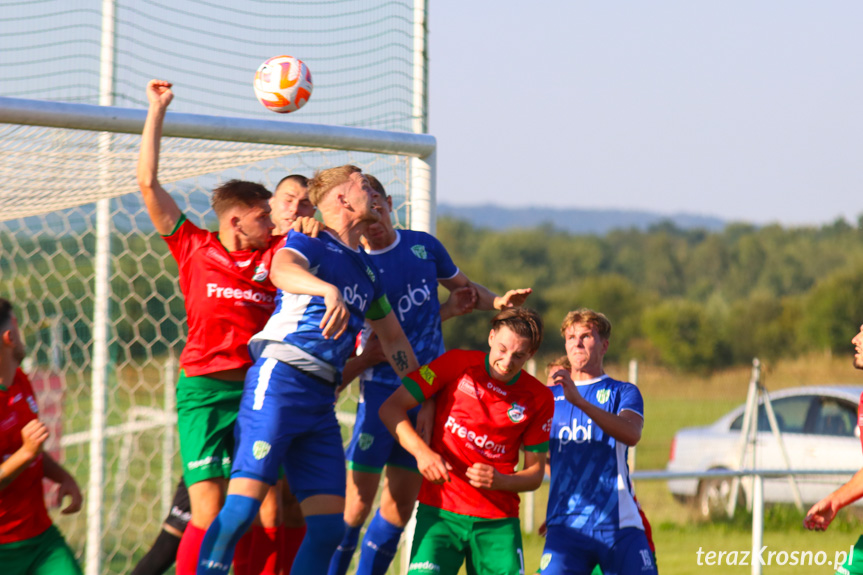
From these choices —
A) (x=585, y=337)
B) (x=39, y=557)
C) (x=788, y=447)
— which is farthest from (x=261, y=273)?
(x=788, y=447)

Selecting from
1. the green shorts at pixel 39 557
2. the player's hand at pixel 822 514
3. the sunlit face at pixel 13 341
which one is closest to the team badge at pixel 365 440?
the green shorts at pixel 39 557

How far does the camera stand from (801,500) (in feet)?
31.6

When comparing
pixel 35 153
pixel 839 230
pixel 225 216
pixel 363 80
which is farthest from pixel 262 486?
pixel 839 230

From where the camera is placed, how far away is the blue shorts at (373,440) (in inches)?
171

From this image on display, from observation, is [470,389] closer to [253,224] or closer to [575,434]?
[575,434]

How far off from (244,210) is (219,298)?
1.26ft

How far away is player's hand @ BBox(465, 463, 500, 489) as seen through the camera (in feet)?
12.3

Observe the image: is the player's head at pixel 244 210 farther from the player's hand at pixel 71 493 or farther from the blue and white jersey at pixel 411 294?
the player's hand at pixel 71 493

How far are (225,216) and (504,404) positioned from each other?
138cm

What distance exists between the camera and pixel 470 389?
4023 millimetres

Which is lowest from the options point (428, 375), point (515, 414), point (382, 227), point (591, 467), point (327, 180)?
point (591, 467)

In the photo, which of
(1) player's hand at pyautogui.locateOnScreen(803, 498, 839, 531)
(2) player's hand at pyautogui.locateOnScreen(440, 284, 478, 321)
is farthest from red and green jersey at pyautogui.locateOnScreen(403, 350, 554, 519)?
(1) player's hand at pyautogui.locateOnScreen(803, 498, 839, 531)

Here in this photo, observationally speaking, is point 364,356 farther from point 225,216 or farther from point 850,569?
point 850,569

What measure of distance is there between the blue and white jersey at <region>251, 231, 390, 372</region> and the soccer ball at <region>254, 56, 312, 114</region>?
1.01 metres
